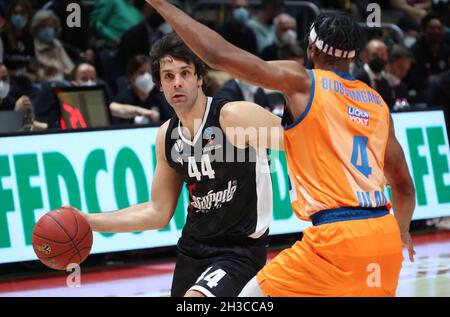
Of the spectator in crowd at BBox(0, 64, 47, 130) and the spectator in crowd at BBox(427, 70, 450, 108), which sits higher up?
the spectator in crowd at BBox(0, 64, 47, 130)

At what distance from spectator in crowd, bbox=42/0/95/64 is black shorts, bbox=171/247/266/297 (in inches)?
334

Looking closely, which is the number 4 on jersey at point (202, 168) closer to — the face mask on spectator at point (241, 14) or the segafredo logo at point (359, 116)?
the segafredo logo at point (359, 116)

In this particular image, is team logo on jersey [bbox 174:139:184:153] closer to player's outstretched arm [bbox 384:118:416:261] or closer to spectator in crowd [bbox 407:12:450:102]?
player's outstretched arm [bbox 384:118:416:261]

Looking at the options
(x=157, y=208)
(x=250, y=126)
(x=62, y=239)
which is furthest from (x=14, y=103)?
(x=250, y=126)

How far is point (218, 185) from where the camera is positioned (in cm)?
561

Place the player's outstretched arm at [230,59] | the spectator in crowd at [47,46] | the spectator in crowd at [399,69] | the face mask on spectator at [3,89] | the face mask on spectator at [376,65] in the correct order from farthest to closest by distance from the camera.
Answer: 1. the spectator in crowd at [399,69]
2. the face mask on spectator at [376,65]
3. the spectator in crowd at [47,46]
4. the face mask on spectator at [3,89]
5. the player's outstretched arm at [230,59]

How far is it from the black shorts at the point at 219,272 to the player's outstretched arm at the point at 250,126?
65 centimetres

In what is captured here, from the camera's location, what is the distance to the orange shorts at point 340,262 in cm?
439

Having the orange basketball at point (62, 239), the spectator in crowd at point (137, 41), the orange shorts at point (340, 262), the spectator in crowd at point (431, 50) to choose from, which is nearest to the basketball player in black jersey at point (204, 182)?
the orange basketball at point (62, 239)

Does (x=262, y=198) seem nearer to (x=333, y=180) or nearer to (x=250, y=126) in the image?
(x=250, y=126)

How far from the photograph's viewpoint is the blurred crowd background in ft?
39.1

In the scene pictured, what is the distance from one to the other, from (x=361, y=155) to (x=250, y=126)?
40.1 inches

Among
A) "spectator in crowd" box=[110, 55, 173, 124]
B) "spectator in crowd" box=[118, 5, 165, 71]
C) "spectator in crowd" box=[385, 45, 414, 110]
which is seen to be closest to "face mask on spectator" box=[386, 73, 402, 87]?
"spectator in crowd" box=[385, 45, 414, 110]
